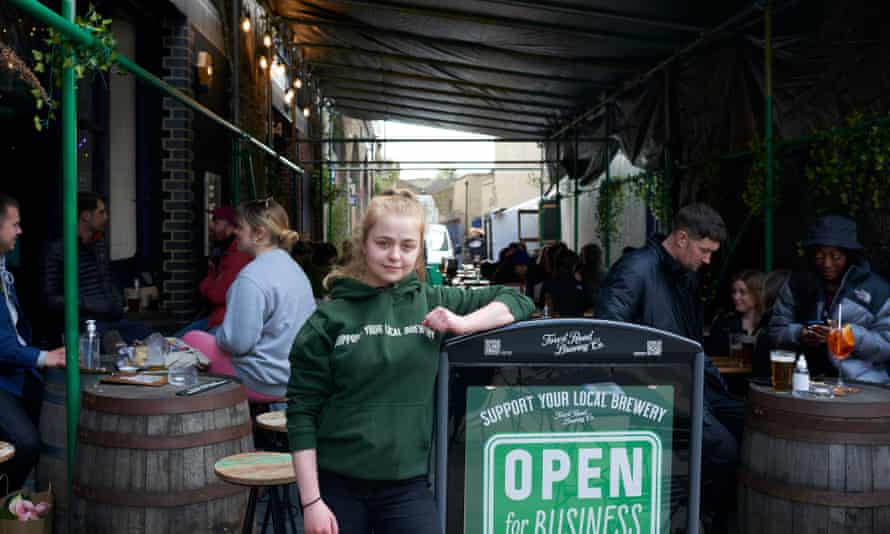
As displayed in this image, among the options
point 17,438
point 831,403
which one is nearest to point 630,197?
point 831,403

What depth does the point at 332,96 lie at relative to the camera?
17.2 metres

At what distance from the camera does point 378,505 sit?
6.67ft

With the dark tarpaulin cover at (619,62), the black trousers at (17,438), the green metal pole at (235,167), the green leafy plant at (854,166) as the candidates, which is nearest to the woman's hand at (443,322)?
the black trousers at (17,438)

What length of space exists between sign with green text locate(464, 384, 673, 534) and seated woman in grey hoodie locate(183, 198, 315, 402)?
1.92m

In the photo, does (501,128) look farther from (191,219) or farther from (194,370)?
(194,370)

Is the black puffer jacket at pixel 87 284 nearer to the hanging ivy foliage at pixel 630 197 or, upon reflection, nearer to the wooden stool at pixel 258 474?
the wooden stool at pixel 258 474

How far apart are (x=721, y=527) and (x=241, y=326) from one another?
2.30 meters

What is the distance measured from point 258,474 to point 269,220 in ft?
5.23

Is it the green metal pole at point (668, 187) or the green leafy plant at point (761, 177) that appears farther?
the green metal pole at point (668, 187)

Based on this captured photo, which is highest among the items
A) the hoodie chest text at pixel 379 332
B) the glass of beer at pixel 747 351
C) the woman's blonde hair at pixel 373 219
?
→ the woman's blonde hair at pixel 373 219

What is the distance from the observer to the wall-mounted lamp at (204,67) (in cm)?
756

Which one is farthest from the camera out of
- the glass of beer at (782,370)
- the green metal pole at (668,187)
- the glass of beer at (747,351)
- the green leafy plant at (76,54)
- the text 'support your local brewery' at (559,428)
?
the green metal pole at (668,187)

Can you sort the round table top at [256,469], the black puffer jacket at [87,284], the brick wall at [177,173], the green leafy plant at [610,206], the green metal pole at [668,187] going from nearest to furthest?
the round table top at [256,469], the black puffer jacket at [87,284], the brick wall at [177,173], the green metal pole at [668,187], the green leafy plant at [610,206]

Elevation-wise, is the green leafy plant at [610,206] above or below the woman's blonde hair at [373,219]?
above
